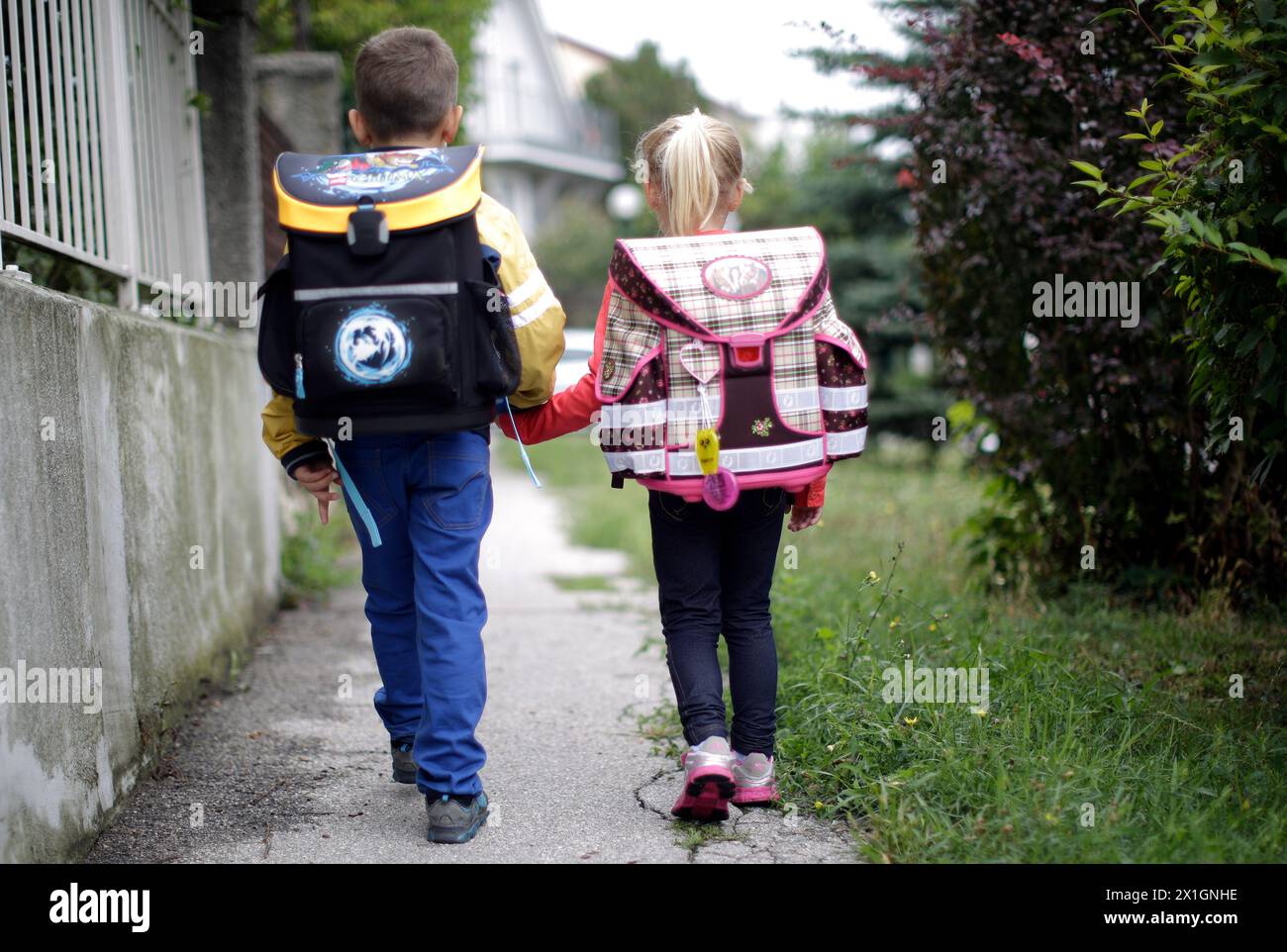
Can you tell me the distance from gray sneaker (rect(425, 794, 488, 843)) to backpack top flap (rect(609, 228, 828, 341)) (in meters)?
1.21

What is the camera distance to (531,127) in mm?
31703

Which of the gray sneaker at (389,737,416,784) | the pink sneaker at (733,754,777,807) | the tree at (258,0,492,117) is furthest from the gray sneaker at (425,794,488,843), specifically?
the tree at (258,0,492,117)

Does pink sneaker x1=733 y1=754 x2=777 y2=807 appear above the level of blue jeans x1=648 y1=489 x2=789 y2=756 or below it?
below

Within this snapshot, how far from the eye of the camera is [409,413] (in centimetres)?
261

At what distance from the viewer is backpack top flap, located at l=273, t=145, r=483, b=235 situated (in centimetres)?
257

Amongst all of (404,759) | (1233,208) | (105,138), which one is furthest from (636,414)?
(105,138)

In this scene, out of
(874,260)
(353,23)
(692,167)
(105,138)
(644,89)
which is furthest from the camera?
(644,89)

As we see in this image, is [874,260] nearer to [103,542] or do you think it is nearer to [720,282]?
[720,282]

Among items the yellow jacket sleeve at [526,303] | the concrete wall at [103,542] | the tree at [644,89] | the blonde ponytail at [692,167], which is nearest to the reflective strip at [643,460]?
the yellow jacket sleeve at [526,303]

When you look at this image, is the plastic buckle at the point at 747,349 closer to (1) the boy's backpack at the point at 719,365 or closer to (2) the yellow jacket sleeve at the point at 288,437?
(1) the boy's backpack at the point at 719,365

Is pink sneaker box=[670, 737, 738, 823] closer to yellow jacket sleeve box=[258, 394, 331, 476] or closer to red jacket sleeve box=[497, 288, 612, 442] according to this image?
red jacket sleeve box=[497, 288, 612, 442]

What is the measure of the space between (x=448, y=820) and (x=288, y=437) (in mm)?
984

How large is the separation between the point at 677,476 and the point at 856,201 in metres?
10.8

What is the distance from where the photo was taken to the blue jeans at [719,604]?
289cm
